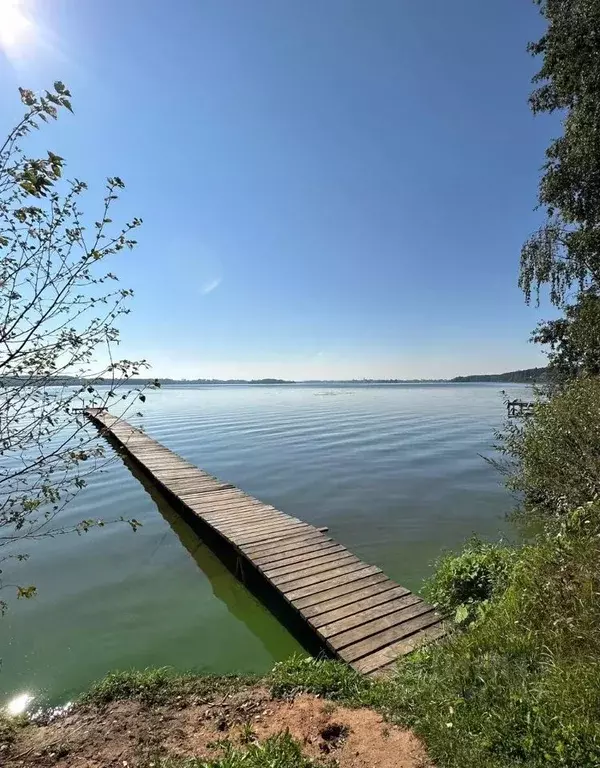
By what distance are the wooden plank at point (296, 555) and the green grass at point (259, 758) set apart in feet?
12.7

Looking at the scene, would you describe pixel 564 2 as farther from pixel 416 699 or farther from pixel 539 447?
pixel 416 699

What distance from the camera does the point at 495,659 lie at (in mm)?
3693

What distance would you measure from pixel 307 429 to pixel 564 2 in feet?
73.1

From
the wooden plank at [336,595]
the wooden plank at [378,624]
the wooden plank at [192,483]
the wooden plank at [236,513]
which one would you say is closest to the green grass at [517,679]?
the wooden plank at [378,624]

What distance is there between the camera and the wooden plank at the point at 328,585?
6223mm

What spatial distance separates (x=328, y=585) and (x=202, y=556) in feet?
12.9

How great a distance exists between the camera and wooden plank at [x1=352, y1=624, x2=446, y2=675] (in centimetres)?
466

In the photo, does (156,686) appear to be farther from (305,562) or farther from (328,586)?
(305,562)

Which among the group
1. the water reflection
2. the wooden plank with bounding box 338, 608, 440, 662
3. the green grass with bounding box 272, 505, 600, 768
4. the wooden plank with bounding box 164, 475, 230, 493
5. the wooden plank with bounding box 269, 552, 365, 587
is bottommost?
the water reflection

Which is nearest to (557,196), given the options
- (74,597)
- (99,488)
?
(74,597)

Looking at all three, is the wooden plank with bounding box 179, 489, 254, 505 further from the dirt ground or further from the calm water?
the dirt ground

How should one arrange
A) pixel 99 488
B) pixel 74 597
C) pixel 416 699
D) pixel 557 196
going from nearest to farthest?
pixel 416 699, pixel 74 597, pixel 557 196, pixel 99 488

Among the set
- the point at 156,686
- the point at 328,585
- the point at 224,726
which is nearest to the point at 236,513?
the point at 328,585

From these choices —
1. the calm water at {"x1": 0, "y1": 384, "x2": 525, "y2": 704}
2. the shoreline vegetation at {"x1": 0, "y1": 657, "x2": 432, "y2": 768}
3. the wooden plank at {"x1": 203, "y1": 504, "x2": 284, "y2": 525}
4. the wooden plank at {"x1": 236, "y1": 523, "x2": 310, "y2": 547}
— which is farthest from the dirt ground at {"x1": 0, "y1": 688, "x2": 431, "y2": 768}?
A: the wooden plank at {"x1": 203, "y1": 504, "x2": 284, "y2": 525}
